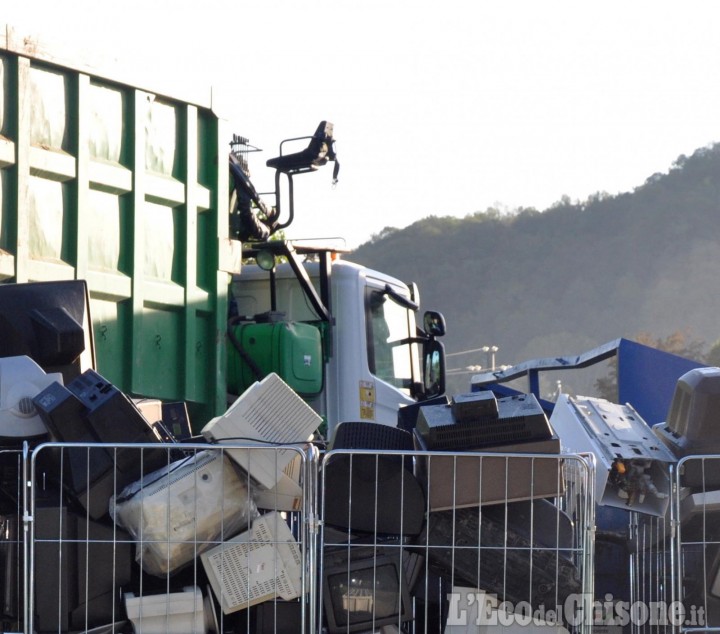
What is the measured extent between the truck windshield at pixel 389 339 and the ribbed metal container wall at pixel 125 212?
1.25m

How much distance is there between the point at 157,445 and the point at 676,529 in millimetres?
1807

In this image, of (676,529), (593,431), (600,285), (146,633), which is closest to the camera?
(146,633)

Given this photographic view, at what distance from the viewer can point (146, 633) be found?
12.8 ft

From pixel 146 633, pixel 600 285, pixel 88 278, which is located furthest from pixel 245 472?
pixel 600 285

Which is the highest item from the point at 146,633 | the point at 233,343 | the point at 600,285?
the point at 600,285

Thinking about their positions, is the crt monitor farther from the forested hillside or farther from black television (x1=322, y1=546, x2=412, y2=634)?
the forested hillside

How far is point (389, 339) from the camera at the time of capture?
8.09 metres

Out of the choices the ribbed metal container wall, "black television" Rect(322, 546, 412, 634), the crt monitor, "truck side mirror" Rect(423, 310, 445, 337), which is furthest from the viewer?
"truck side mirror" Rect(423, 310, 445, 337)

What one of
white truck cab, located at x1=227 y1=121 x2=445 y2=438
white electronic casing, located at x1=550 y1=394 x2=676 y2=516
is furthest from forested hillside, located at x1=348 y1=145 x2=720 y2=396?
white electronic casing, located at x1=550 y1=394 x2=676 y2=516

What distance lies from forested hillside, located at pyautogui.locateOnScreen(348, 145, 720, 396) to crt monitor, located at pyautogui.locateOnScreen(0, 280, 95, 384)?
5056 cm

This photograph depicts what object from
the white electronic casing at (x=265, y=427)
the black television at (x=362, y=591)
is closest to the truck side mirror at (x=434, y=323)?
the white electronic casing at (x=265, y=427)

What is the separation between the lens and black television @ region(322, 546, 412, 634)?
3975mm

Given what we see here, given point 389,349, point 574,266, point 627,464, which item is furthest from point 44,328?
point 574,266

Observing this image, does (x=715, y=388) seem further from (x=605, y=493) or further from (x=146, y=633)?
(x=146, y=633)
